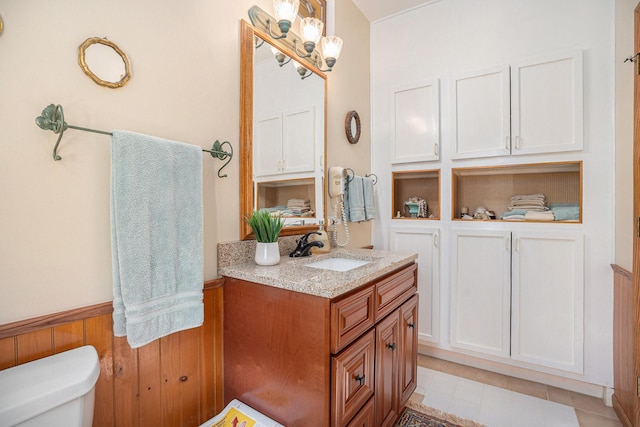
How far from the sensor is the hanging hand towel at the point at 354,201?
7.57 ft

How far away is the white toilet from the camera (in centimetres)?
70

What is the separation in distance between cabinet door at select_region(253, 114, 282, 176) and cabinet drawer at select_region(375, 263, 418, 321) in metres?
0.83

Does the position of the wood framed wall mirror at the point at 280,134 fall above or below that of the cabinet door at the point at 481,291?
above

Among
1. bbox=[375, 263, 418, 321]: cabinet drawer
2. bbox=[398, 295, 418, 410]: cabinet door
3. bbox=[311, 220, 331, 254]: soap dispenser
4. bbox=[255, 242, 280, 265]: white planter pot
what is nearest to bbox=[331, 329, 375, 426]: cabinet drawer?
bbox=[375, 263, 418, 321]: cabinet drawer

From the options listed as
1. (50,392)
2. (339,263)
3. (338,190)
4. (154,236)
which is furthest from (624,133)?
(50,392)

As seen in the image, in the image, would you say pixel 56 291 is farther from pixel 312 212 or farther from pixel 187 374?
pixel 312 212

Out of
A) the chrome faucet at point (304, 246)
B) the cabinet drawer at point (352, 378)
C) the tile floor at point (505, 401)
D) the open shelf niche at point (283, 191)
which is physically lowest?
the tile floor at point (505, 401)

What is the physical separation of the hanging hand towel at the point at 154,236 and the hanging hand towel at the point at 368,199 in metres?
1.52

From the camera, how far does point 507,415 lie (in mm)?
1833

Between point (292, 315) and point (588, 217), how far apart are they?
6.73 ft

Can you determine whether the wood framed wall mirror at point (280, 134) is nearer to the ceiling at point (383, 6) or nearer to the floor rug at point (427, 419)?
the ceiling at point (383, 6)

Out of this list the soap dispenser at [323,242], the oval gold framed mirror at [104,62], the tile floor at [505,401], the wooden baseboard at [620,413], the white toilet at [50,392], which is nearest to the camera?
the white toilet at [50,392]

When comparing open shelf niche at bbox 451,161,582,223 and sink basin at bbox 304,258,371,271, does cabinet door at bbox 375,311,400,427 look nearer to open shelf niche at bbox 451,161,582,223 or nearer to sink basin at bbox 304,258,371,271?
sink basin at bbox 304,258,371,271

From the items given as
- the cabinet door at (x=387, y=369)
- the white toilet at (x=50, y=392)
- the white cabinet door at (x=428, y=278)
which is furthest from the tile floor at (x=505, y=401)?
the white toilet at (x=50, y=392)
